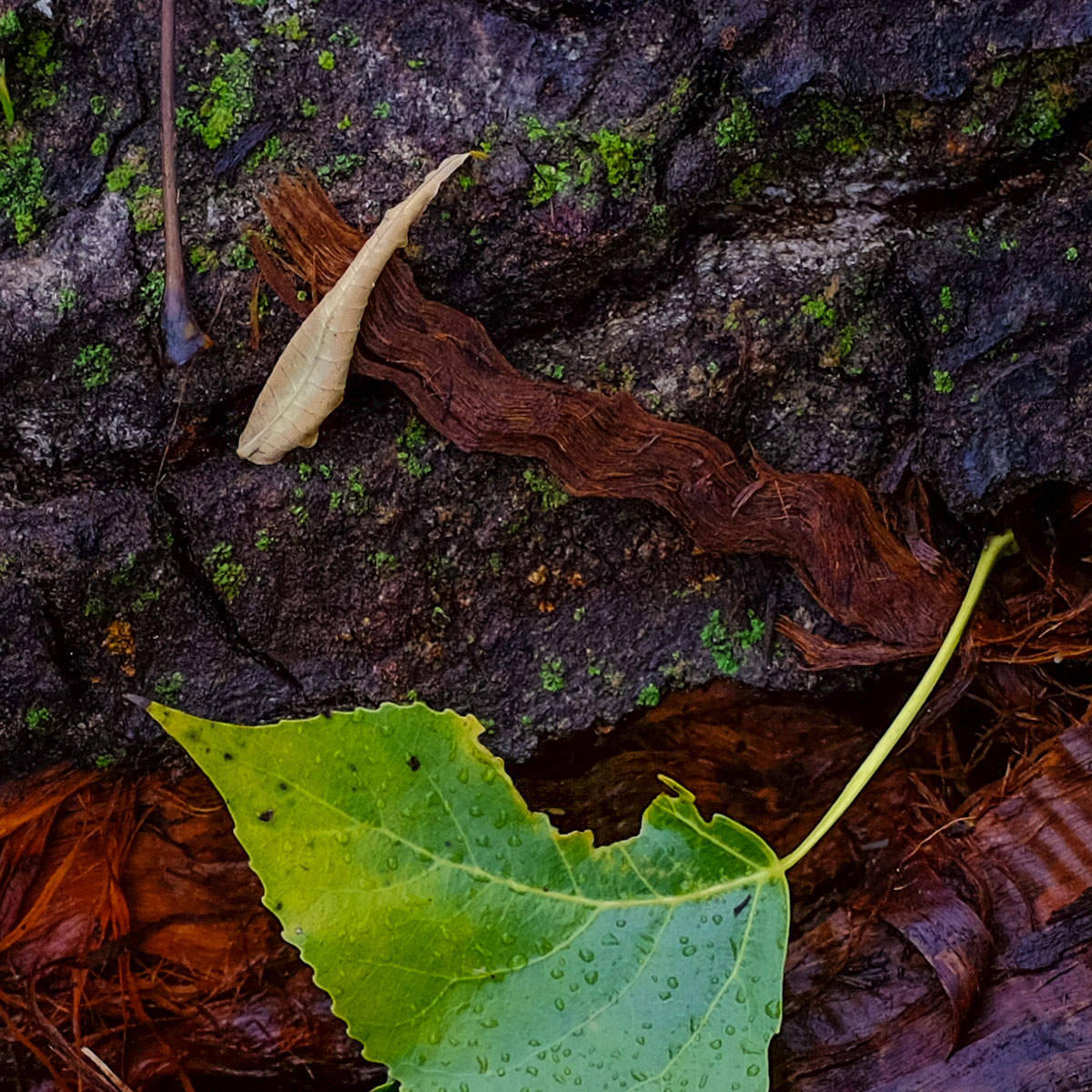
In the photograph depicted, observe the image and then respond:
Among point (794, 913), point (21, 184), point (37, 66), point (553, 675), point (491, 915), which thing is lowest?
point (794, 913)

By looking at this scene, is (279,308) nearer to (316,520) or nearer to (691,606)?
(316,520)

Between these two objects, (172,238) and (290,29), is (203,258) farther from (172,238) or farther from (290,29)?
(290,29)

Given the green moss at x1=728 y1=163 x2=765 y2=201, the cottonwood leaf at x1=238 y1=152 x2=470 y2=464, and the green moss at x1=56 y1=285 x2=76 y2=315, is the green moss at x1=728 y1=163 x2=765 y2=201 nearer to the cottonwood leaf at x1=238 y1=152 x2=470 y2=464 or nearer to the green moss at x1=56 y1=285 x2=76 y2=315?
the cottonwood leaf at x1=238 y1=152 x2=470 y2=464

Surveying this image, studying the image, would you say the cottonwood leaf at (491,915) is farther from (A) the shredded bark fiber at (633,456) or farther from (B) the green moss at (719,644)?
(A) the shredded bark fiber at (633,456)

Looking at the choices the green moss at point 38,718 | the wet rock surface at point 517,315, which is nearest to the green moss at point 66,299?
the wet rock surface at point 517,315

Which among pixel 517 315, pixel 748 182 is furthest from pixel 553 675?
pixel 748 182

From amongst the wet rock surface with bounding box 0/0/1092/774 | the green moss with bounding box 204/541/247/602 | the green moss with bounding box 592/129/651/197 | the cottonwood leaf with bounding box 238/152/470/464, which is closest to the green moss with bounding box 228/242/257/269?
the wet rock surface with bounding box 0/0/1092/774
